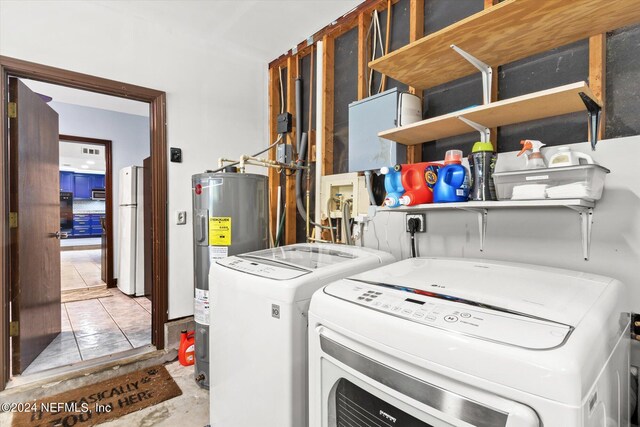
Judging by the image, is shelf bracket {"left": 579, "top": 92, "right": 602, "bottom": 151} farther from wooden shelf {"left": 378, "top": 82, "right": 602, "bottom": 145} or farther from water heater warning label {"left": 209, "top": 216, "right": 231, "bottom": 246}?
water heater warning label {"left": 209, "top": 216, "right": 231, "bottom": 246}

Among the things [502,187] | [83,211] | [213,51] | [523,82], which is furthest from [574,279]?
[83,211]

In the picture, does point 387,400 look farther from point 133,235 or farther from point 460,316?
point 133,235

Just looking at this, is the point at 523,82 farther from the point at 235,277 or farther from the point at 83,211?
the point at 83,211

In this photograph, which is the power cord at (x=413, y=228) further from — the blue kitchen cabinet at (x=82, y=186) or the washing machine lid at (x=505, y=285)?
the blue kitchen cabinet at (x=82, y=186)

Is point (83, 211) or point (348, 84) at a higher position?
point (348, 84)

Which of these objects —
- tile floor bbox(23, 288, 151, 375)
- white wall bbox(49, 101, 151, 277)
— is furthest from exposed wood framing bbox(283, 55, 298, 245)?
white wall bbox(49, 101, 151, 277)

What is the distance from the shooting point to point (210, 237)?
2.00 m

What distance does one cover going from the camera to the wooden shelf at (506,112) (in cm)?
108

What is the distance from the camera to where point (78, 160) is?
8.85 m

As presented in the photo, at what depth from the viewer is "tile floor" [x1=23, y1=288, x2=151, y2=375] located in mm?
2391

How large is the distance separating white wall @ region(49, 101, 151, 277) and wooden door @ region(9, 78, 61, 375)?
5.78 ft

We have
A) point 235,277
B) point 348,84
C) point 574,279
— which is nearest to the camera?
point 574,279

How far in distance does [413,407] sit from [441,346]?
18 cm

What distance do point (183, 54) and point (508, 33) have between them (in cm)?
242
